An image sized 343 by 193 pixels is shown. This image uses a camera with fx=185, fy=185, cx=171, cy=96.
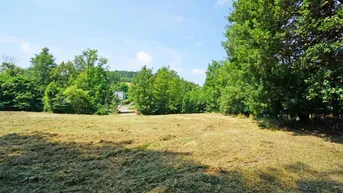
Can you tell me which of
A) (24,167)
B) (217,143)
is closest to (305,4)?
(217,143)

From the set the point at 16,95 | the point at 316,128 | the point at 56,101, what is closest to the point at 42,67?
the point at 16,95

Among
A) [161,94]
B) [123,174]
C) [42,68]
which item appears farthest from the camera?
[42,68]

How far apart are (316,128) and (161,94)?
1294 centimetres

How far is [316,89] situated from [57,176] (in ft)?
23.0

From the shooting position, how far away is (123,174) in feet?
9.73

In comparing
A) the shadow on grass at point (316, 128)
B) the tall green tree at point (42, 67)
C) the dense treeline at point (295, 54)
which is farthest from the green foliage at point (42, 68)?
the shadow on grass at point (316, 128)

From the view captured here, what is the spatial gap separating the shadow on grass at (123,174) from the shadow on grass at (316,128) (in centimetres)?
451

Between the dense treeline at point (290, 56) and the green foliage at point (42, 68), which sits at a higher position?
the green foliage at point (42, 68)

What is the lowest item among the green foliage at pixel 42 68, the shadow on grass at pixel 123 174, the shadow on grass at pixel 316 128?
the shadow on grass at pixel 123 174

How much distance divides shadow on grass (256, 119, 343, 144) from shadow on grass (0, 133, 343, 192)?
451 cm

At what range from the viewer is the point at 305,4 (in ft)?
18.2

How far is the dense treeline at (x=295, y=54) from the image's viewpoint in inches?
215

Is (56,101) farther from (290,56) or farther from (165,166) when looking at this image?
(290,56)

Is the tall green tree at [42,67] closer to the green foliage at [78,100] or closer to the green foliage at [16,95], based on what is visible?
the green foliage at [16,95]
